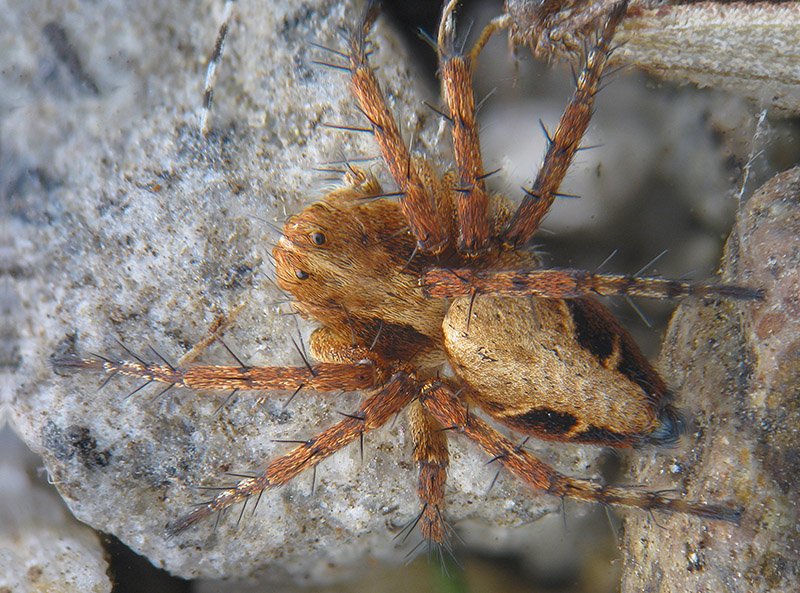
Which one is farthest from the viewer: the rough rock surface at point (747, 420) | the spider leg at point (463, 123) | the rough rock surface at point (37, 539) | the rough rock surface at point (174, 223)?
the rough rock surface at point (37, 539)

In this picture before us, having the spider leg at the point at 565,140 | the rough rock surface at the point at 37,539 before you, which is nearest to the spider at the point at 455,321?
the spider leg at the point at 565,140

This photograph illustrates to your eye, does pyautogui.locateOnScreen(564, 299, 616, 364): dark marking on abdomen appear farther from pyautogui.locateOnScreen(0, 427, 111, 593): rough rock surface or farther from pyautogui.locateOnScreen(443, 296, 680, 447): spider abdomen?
pyautogui.locateOnScreen(0, 427, 111, 593): rough rock surface

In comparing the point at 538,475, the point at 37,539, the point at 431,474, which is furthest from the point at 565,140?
the point at 37,539

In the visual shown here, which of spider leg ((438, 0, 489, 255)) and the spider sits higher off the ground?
spider leg ((438, 0, 489, 255))

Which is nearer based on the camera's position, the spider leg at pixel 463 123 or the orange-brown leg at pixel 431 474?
the spider leg at pixel 463 123

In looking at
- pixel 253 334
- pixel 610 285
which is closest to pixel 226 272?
pixel 253 334

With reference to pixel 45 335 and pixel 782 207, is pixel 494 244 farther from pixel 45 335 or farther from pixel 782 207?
pixel 45 335

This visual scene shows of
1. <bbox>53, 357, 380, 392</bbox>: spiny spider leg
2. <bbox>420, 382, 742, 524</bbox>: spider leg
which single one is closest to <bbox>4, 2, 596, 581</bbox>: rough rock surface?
<bbox>53, 357, 380, 392</bbox>: spiny spider leg

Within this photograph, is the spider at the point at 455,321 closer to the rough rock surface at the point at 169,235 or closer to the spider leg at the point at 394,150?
the spider leg at the point at 394,150
